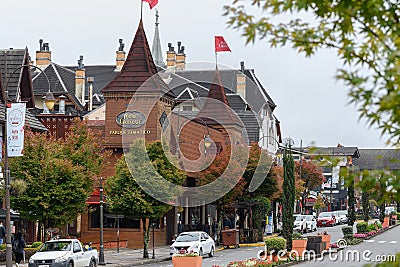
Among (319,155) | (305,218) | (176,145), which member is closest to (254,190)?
(176,145)

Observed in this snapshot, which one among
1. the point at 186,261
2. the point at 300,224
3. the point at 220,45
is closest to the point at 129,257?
the point at 186,261

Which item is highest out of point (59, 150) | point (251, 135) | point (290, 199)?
point (251, 135)

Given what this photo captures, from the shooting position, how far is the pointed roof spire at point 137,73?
5681 centimetres

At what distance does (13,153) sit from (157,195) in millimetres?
15296

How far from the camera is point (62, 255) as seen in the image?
3130 cm

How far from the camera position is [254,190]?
61375 millimetres

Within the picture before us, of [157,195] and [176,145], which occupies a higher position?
[176,145]

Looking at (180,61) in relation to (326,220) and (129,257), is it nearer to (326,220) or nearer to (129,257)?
(326,220)

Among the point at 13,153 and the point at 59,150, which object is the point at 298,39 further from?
the point at 59,150

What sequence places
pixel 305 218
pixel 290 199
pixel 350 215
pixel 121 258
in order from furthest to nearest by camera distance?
pixel 305 218 → pixel 350 215 → pixel 121 258 → pixel 290 199

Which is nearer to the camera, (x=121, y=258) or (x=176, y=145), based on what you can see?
(x=121, y=258)

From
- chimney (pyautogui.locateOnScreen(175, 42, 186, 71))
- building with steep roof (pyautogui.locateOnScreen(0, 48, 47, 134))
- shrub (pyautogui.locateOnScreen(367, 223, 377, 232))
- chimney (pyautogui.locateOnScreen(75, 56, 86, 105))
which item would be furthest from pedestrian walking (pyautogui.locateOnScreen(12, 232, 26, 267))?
chimney (pyautogui.locateOnScreen(175, 42, 186, 71))

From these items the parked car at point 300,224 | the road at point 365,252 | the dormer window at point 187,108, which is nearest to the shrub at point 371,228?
the road at point 365,252

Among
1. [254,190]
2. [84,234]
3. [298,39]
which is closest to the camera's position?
[298,39]
